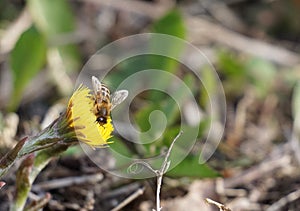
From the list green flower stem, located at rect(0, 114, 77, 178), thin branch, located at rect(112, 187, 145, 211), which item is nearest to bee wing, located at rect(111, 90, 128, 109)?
green flower stem, located at rect(0, 114, 77, 178)

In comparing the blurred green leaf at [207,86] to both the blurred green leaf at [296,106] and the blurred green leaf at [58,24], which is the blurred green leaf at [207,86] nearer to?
the blurred green leaf at [296,106]

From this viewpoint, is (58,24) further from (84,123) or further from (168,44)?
(84,123)

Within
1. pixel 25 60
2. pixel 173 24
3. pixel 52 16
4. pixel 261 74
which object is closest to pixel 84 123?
pixel 25 60

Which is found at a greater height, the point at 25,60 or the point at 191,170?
the point at 25,60

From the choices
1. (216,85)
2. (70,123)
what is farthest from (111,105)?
(216,85)

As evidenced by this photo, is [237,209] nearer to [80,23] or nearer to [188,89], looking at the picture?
[188,89]

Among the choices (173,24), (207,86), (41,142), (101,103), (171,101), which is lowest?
(41,142)
